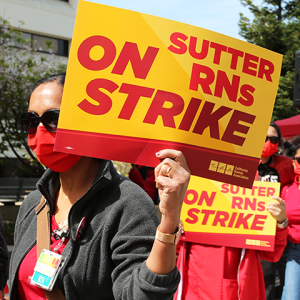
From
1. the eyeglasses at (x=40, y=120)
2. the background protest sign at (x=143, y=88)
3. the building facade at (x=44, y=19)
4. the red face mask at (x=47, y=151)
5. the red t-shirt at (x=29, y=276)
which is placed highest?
the building facade at (x=44, y=19)

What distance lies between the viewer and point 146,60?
1504mm

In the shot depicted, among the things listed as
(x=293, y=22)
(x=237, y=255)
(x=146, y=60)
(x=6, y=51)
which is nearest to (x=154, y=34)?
(x=146, y=60)

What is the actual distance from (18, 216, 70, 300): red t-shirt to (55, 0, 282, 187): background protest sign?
530 mm

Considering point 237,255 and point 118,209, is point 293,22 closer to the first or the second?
point 237,255

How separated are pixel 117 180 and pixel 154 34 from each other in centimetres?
69

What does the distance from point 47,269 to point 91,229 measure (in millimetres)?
245

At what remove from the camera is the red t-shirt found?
171 centimetres

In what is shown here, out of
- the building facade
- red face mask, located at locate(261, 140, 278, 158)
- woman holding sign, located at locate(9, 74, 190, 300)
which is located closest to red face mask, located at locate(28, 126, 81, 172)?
woman holding sign, located at locate(9, 74, 190, 300)

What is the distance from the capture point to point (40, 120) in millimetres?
1755

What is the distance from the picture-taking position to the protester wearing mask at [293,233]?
13.0ft

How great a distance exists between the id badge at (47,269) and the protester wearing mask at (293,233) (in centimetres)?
300

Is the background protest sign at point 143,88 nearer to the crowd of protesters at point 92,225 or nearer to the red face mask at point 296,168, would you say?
the crowd of protesters at point 92,225

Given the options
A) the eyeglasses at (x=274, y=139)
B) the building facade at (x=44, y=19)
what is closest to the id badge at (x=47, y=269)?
the eyeglasses at (x=274, y=139)

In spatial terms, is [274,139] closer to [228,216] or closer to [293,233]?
[293,233]
